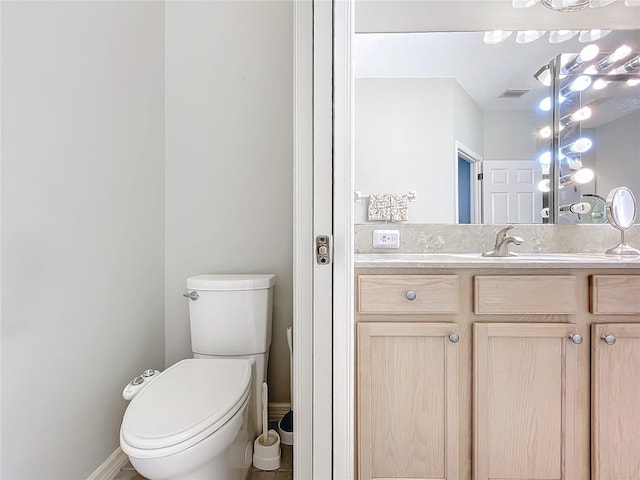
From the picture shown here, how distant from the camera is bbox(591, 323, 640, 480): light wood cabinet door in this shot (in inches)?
46.0

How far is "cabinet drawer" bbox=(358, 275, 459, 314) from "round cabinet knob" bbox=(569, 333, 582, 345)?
0.37 m

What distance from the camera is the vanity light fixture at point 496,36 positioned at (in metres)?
1.72

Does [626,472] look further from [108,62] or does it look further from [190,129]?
[108,62]

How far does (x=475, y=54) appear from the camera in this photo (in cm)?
174

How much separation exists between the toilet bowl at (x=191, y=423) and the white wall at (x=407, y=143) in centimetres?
93

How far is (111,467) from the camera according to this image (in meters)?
1.42

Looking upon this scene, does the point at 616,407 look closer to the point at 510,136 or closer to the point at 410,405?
the point at 410,405

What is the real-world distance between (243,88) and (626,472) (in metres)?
2.09

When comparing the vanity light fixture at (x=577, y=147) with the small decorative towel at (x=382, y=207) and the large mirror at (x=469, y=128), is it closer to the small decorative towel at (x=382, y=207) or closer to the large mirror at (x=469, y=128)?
the large mirror at (x=469, y=128)

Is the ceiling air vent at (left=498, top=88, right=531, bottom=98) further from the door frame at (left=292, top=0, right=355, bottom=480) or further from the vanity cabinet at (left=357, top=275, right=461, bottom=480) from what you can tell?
the door frame at (left=292, top=0, right=355, bottom=480)

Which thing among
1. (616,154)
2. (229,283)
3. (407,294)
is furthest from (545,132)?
(229,283)

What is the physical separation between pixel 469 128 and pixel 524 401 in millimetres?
1203

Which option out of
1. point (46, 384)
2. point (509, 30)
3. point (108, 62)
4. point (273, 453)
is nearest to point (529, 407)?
point (273, 453)

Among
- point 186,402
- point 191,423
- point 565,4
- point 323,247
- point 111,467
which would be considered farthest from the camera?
point 565,4
